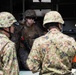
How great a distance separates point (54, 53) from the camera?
4.97 metres

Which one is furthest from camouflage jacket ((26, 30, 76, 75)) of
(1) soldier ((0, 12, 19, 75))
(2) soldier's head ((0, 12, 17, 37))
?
(2) soldier's head ((0, 12, 17, 37))

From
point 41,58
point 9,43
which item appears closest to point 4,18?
point 9,43

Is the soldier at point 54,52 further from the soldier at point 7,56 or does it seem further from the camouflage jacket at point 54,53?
the soldier at point 7,56

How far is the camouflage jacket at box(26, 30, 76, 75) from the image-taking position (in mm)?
4977

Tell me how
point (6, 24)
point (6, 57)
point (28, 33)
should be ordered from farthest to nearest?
point (28, 33)
point (6, 24)
point (6, 57)

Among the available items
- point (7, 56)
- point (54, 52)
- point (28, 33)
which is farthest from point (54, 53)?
point (28, 33)

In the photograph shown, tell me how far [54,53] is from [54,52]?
0.01 metres

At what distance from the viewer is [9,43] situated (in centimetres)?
500

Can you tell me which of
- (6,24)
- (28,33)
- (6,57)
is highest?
(6,24)

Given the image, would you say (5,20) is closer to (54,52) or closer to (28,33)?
(54,52)

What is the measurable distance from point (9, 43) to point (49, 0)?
444 centimetres

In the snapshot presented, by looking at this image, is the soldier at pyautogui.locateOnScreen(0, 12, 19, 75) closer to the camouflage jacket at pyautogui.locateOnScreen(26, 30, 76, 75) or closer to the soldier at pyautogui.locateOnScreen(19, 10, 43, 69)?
the camouflage jacket at pyautogui.locateOnScreen(26, 30, 76, 75)

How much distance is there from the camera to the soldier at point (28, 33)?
811 centimetres

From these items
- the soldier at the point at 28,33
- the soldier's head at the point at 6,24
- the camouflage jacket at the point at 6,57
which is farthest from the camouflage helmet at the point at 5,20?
the soldier at the point at 28,33
